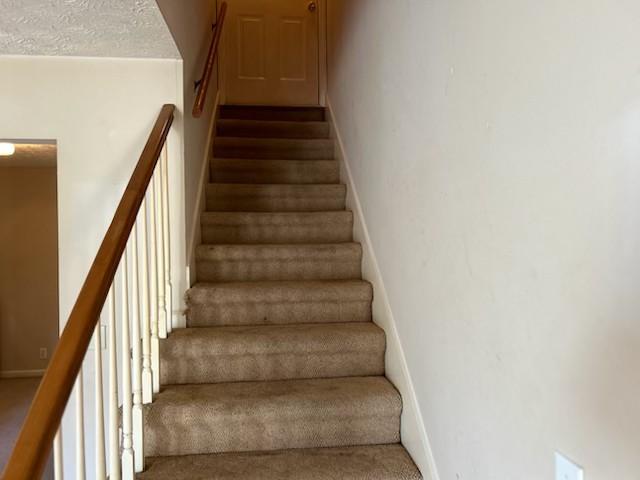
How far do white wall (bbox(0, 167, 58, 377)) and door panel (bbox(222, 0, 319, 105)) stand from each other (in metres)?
2.37

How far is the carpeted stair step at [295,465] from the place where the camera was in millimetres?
1375

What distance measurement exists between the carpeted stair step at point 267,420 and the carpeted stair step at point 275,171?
1587 mm

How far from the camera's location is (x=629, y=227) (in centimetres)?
62

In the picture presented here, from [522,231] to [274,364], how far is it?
122 centimetres

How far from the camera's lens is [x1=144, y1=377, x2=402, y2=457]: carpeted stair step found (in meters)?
1.51

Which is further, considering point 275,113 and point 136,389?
point 275,113

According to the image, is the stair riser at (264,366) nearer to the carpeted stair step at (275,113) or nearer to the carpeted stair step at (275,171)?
the carpeted stair step at (275,171)

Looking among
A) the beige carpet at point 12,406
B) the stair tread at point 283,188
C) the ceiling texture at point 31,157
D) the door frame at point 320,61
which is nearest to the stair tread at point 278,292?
the stair tread at point 283,188

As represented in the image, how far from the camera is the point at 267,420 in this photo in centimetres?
154

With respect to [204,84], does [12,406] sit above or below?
below

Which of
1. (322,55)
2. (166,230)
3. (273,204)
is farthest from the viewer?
(322,55)

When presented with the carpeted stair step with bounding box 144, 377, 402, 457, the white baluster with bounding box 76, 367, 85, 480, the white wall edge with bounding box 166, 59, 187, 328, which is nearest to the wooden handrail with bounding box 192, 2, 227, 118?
the white wall edge with bounding box 166, 59, 187, 328

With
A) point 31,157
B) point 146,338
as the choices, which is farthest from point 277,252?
point 31,157

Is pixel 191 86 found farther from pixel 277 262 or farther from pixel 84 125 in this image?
pixel 277 262
